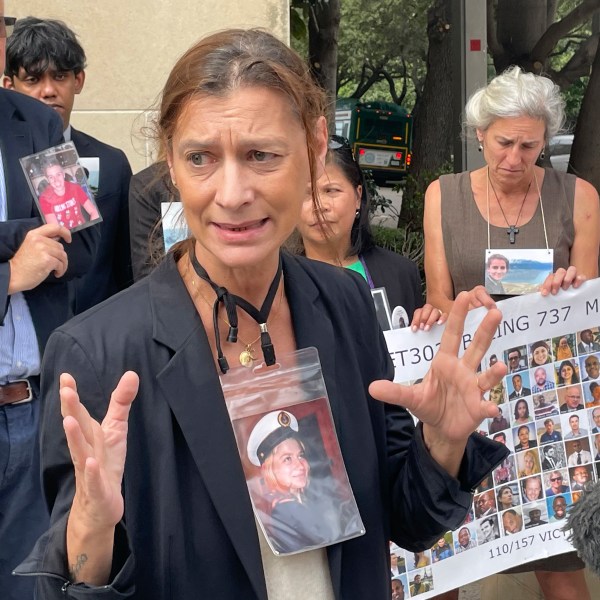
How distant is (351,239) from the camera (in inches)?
144

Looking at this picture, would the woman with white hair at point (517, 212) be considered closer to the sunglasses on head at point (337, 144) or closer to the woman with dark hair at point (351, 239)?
the woman with dark hair at point (351, 239)

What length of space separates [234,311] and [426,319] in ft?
5.65

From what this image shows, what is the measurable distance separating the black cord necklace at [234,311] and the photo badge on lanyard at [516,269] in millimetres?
1950

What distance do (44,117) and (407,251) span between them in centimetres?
401

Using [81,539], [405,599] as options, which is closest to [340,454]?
[81,539]

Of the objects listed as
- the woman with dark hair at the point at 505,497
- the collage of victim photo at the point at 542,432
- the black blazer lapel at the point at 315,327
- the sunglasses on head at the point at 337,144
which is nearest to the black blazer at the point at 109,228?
the sunglasses on head at the point at 337,144

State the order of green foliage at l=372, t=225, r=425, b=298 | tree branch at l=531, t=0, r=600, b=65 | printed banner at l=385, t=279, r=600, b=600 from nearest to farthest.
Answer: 1. printed banner at l=385, t=279, r=600, b=600
2. green foliage at l=372, t=225, r=425, b=298
3. tree branch at l=531, t=0, r=600, b=65

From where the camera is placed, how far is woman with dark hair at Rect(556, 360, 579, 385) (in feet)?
11.7

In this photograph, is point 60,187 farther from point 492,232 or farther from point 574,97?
point 574,97

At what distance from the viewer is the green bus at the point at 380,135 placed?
26.4ft

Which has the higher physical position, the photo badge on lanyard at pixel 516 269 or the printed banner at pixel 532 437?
the photo badge on lanyard at pixel 516 269

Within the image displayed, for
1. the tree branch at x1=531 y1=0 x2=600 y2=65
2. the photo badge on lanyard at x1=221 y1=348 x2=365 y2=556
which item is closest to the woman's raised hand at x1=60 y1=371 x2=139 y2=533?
the photo badge on lanyard at x1=221 y1=348 x2=365 y2=556

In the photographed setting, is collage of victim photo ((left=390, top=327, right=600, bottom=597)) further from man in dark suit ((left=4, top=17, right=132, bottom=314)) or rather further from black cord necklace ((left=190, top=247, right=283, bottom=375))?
black cord necklace ((left=190, top=247, right=283, bottom=375))

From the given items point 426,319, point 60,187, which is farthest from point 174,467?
point 426,319
